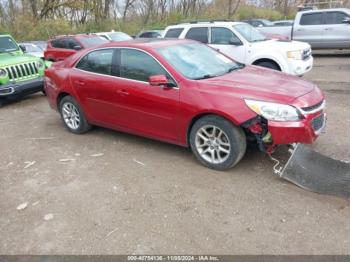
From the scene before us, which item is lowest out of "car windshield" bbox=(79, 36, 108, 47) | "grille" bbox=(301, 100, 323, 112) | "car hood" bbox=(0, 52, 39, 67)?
"grille" bbox=(301, 100, 323, 112)

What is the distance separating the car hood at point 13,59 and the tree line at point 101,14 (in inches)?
632

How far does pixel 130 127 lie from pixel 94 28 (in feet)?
82.0

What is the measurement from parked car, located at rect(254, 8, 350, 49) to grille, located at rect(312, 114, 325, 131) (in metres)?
10.8

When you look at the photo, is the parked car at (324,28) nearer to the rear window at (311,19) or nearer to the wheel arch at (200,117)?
the rear window at (311,19)

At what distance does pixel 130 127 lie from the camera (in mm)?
5359

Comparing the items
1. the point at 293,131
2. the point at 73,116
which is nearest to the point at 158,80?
the point at 293,131

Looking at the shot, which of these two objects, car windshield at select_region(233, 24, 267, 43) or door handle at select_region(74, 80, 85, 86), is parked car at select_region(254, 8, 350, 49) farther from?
door handle at select_region(74, 80, 85, 86)

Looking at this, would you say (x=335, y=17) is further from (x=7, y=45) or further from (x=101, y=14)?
(x=101, y=14)

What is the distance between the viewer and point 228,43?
30.9 ft

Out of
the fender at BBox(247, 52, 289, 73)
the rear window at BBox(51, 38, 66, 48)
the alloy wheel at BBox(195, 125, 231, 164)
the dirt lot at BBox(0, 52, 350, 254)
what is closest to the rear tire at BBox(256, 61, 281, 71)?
the fender at BBox(247, 52, 289, 73)

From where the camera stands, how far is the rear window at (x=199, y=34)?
9.75 metres

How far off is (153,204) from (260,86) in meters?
1.94

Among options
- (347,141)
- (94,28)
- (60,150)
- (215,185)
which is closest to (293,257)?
(215,185)

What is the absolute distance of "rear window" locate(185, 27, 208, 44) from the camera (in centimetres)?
975
